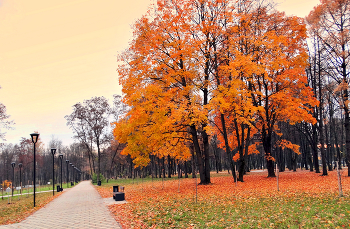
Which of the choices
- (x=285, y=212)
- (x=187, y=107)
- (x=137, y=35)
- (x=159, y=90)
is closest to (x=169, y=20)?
(x=137, y=35)

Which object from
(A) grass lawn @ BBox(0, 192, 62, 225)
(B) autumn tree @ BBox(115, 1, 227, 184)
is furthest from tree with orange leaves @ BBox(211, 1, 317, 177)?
(A) grass lawn @ BBox(0, 192, 62, 225)

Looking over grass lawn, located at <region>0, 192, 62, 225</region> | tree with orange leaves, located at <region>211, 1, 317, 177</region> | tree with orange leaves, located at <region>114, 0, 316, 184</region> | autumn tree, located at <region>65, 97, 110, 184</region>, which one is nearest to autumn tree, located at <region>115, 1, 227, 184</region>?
tree with orange leaves, located at <region>114, 0, 316, 184</region>

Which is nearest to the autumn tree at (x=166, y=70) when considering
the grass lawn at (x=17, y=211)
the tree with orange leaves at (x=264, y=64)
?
the tree with orange leaves at (x=264, y=64)

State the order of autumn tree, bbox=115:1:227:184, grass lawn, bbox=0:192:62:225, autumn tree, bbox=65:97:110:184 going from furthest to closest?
autumn tree, bbox=65:97:110:184
autumn tree, bbox=115:1:227:184
grass lawn, bbox=0:192:62:225

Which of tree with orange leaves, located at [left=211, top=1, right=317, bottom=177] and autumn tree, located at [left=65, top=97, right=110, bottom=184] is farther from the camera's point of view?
autumn tree, located at [left=65, top=97, right=110, bottom=184]

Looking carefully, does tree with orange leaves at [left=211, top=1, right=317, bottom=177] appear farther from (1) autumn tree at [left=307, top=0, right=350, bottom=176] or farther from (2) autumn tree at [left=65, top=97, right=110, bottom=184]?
(2) autumn tree at [left=65, top=97, right=110, bottom=184]

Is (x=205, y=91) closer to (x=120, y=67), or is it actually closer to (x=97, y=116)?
(x=120, y=67)

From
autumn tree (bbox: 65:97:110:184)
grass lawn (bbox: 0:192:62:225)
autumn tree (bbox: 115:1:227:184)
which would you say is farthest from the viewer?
autumn tree (bbox: 65:97:110:184)

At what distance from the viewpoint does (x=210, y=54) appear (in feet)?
61.8

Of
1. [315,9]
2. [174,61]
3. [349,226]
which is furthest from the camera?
[315,9]

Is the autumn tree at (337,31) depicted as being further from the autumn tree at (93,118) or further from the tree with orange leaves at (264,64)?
the autumn tree at (93,118)

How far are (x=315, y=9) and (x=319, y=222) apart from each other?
57.3 feet

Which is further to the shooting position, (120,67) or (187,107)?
(120,67)

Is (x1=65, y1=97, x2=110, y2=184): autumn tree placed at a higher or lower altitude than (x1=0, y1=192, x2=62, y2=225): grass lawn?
higher
